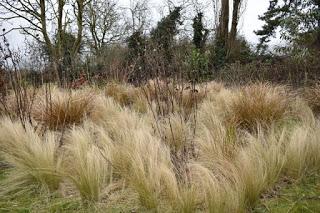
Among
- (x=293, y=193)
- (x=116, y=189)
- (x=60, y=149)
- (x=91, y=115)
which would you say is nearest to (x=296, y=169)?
(x=293, y=193)

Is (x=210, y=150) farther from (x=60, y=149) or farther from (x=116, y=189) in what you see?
(x=60, y=149)

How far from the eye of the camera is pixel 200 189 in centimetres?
245

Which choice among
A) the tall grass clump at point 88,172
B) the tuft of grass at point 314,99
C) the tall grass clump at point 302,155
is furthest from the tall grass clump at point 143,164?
the tuft of grass at point 314,99

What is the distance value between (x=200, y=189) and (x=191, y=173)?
28 cm

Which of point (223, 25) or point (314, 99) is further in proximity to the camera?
point (223, 25)

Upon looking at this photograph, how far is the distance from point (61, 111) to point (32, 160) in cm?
167

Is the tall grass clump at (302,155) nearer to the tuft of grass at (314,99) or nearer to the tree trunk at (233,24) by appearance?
the tuft of grass at (314,99)

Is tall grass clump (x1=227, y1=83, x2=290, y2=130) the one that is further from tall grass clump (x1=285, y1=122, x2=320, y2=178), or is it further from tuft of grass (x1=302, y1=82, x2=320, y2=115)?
tall grass clump (x1=285, y1=122, x2=320, y2=178)

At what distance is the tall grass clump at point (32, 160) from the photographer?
2873mm

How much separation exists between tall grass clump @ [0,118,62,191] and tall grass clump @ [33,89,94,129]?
0.63 meters

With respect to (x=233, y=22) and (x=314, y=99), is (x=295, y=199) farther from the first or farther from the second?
(x=233, y=22)

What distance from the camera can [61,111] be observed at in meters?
4.65

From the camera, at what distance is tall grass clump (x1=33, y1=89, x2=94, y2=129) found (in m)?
4.49

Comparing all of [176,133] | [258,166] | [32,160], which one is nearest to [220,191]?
[258,166]
